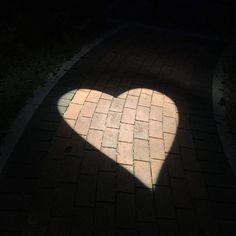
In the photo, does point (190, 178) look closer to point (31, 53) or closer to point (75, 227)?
point (75, 227)

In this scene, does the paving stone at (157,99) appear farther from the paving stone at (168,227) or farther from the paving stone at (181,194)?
the paving stone at (168,227)

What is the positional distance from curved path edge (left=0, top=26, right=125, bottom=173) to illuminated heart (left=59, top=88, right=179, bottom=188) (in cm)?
58

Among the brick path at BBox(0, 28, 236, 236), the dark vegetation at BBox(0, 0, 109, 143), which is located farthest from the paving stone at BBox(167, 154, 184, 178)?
the dark vegetation at BBox(0, 0, 109, 143)

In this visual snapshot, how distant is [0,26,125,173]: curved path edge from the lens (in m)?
4.14

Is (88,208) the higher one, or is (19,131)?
(88,208)

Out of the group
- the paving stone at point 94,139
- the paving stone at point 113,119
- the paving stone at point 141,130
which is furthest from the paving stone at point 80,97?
the paving stone at point 141,130

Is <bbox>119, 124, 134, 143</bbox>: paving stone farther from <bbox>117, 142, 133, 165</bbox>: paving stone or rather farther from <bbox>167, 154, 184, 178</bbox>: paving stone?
<bbox>167, 154, 184, 178</bbox>: paving stone

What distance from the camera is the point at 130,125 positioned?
15.8 ft

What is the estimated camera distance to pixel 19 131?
176 inches

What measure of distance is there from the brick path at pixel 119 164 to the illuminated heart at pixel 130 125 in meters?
0.02

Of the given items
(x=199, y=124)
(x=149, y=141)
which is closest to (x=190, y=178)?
(x=149, y=141)

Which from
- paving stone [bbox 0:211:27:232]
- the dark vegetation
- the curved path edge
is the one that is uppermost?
paving stone [bbox 0:211:27:232]

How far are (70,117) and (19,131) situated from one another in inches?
32.3

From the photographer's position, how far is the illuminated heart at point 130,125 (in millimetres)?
4152
